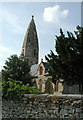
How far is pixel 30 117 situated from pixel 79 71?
7882 millimetres

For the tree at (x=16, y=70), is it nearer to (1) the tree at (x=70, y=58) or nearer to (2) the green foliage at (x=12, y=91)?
(1) the tree at (x=70, y=58)

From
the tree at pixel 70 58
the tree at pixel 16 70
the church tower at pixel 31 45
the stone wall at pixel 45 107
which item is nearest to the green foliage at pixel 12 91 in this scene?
the stone wall at pixel 45 107

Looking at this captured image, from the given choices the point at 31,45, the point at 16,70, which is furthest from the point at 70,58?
the point at 31,45

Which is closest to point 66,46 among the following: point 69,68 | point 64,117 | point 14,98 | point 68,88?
point 69,68

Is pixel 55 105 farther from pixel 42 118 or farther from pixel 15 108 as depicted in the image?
pixel 15 108

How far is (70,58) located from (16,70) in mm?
18320

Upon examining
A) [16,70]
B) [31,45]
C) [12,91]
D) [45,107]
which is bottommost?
[45,107]

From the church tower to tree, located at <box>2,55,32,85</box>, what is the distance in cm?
2282

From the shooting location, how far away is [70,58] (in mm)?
13328

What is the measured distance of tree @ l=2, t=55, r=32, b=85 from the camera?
28.8 meters

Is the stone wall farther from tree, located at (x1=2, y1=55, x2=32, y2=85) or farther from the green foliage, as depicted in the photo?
tree, located at (x1=2, y1=55, x2=32, y2=85)

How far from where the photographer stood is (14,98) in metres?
8.15

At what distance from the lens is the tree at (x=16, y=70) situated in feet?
94.6

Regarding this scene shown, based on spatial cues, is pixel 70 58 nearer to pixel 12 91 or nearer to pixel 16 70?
pixel 12 91
